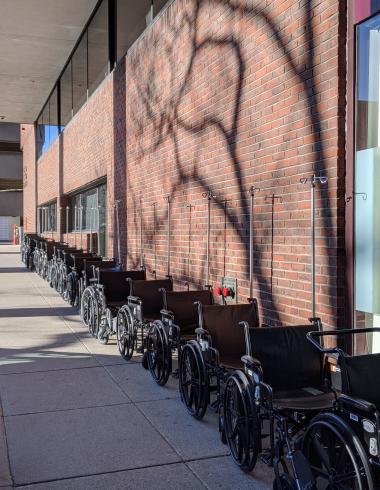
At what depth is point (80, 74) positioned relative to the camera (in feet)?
46.3

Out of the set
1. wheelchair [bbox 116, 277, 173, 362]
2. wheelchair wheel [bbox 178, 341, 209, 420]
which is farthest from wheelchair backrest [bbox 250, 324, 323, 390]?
wheelchair [bbox 116, 277, 173, 362]

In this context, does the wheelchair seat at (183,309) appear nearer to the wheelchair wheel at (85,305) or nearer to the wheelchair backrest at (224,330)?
the wheelchair backrest at (224,330)

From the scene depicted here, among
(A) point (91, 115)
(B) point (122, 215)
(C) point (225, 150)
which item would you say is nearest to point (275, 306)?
(C) point (225, 150)

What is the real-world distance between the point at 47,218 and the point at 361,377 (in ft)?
66.1

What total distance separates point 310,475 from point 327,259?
194cm

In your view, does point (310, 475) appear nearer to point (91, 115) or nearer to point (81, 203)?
point (91, 115)

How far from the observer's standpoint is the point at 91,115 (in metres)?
12.4

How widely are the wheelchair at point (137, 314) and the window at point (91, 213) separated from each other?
522 cm

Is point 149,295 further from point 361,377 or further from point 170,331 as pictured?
point 361,377

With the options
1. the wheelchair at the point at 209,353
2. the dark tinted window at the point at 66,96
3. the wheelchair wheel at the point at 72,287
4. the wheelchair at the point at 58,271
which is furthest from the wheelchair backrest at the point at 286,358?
the dark tinted window at the point at 66,96

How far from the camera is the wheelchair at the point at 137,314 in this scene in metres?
5.84

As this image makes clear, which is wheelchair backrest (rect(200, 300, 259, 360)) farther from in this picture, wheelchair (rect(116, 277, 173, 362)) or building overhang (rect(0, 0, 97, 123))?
building overhang (rect(0, 0, 97, 123))

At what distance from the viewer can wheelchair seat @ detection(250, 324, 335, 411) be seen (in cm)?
352

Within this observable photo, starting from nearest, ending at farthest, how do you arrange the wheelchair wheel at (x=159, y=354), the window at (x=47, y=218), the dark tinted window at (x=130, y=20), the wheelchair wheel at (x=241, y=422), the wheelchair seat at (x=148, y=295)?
the wheelchair wheel at (x=241, y=422) → the wheelchair wheel at (x=159, y=354) → the wheelchair seat at (x=148, y=295) → the dark tinted window at (x=130, y=20) → the window at (x=47, y=218)
